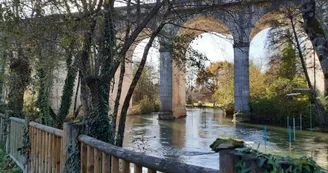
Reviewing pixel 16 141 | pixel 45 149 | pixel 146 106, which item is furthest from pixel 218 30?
pixel 146 106

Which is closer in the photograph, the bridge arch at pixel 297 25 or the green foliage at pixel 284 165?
the green foliage at pixel 284 165

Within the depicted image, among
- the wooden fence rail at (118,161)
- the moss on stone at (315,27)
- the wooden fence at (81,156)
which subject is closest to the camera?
the wooden fence rail at (118,161)

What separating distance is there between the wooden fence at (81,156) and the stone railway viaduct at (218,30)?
5.48 ft

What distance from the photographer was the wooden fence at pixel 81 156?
5.01ft

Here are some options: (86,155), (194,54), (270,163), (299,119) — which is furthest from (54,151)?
(299,119)

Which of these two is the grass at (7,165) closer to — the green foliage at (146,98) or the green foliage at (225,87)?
the green foliage at (225,87)

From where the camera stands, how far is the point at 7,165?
16.2ft

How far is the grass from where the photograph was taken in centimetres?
452

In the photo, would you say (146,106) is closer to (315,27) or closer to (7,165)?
(315,27)

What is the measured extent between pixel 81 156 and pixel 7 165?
3210mm

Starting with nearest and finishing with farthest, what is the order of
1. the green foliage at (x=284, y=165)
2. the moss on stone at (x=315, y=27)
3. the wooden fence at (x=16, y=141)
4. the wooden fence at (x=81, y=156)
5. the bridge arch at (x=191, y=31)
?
the green foliage at (x=284, y=165) → the wooden fence at (x=81, y=156) → the wooden fence at (x=16, y=141) → the bridge arch at (x=191, y=31) → the moss on stone at (x=315, y=27)

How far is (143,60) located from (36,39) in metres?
1.69

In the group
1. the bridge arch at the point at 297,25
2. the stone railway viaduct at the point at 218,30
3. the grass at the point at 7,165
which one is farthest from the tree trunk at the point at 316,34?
the grass at the point at 7,165

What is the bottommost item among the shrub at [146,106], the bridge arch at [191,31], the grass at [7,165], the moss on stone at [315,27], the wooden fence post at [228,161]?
the grass at [7,165]
